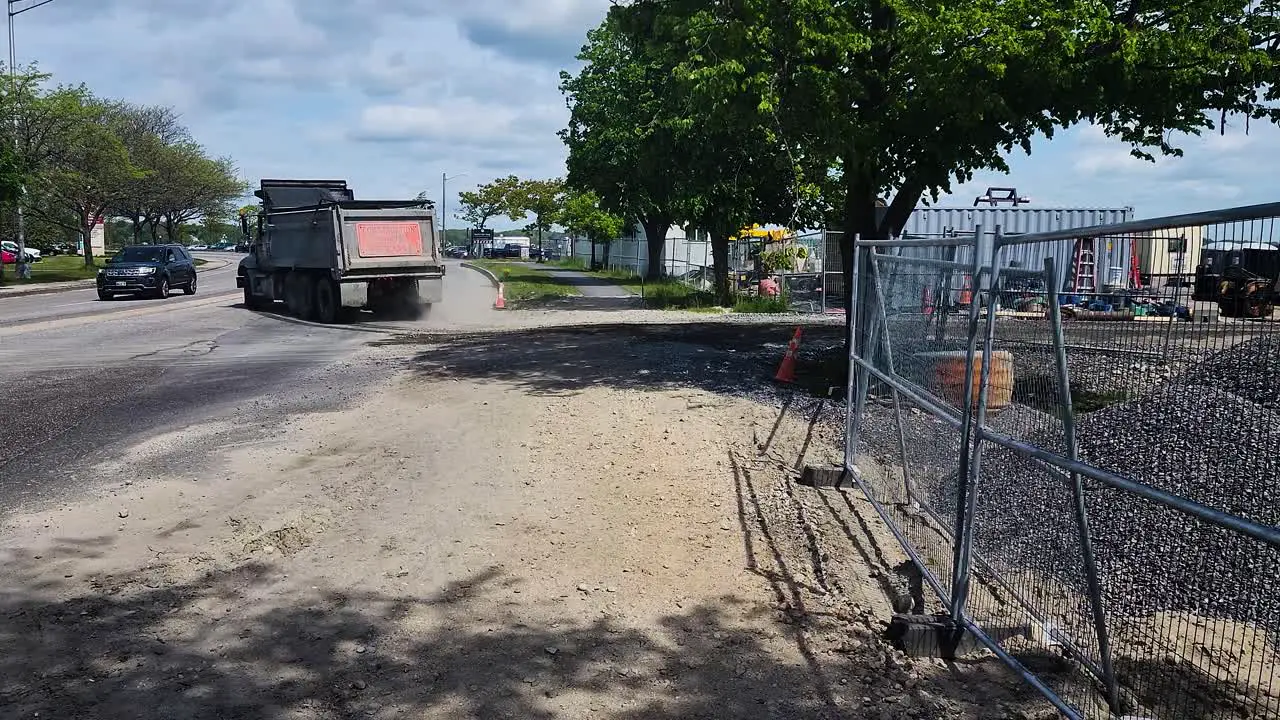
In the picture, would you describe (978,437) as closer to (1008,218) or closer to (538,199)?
(1008,218)

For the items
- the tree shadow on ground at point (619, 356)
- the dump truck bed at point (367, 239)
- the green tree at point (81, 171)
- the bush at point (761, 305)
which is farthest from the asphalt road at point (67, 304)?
the bush at point (761, 305)

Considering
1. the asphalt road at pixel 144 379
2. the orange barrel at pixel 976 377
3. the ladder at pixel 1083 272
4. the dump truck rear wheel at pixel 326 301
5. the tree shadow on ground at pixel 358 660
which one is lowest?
the tree shadow on ground at pixel 358 660

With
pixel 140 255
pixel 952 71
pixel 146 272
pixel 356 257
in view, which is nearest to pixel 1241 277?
pixel 952 71

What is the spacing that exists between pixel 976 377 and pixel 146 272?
3215 centimetres

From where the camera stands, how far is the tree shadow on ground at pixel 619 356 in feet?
42.0

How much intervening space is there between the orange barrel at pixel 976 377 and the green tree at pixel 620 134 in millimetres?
18436

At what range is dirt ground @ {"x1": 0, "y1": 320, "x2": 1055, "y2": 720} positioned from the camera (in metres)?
4.32

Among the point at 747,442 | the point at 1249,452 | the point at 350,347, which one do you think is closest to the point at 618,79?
the point at 350,347

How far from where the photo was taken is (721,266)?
1216 inches

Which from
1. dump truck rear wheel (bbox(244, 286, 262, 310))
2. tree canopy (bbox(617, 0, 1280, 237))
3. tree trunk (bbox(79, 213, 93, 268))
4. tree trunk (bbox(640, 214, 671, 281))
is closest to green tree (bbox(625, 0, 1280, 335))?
tree canopy (bbox(617, 0, 1280, 237))

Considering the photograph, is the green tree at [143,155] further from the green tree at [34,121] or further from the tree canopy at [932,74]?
the tree canopy at [932,74]

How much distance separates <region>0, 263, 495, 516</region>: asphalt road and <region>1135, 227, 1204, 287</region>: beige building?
22.5 feet

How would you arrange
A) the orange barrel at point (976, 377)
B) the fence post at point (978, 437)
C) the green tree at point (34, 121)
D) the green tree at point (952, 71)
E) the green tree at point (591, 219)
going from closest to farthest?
the fence post at point (978, 437) → the orange barrel at point (976, 377) → the green tree at point (952, 71) → the green tree at point (34, 121) → the green tree at point (591, 219)

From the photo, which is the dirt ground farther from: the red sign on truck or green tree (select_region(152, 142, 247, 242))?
green tree (select_region(152, 142, 247, 242))
